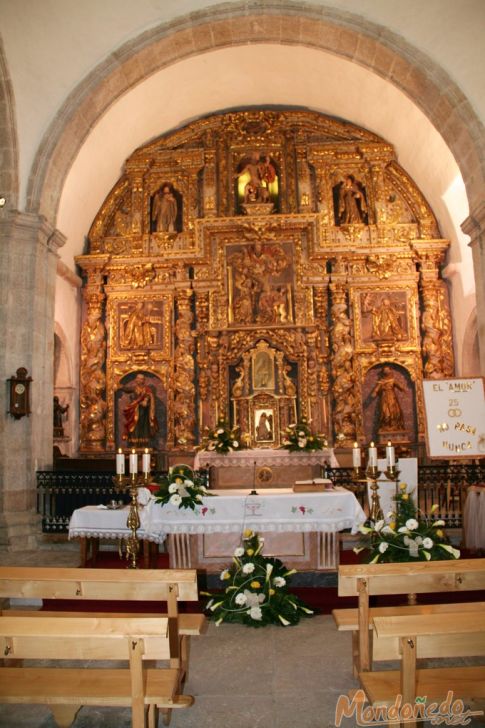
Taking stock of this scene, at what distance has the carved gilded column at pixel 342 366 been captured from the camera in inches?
606

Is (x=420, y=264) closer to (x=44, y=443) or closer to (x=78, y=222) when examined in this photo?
(x=78, y=222)

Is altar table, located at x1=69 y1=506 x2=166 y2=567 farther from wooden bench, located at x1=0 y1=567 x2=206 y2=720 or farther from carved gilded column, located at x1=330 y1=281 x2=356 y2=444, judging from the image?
carved gilded column, located at x1=330 y1=281 x2=356 y2=444

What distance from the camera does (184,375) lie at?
52.3ft

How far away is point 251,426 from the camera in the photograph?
1544 cm

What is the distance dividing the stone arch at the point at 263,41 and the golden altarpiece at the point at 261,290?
4645 millimetres

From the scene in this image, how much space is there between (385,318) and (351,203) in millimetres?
3287

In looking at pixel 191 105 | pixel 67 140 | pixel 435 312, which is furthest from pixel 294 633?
pixel 191 105

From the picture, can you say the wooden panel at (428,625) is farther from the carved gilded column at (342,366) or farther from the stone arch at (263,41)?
the carved gilded column at (342,366)

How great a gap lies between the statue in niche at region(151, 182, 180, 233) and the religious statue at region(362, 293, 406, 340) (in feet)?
18.5

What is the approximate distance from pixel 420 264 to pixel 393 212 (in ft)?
5.36

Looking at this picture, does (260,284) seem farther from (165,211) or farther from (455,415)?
(455,415)

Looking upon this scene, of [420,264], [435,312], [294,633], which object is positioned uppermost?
[420,264]

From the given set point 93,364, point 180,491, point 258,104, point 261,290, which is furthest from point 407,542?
point 258,104

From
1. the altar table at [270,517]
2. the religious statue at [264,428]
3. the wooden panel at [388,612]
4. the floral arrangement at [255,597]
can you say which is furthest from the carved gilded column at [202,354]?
the wooden panel at [388,612]
